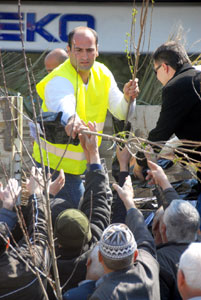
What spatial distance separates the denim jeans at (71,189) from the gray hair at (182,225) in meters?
1.17

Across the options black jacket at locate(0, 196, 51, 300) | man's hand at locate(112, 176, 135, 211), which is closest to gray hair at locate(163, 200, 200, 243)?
man's hand at locate(112, 176, 135, 211)

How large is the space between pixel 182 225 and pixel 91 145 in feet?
2.63

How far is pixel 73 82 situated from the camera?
434 cm

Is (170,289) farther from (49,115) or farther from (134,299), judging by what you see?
(49,115)

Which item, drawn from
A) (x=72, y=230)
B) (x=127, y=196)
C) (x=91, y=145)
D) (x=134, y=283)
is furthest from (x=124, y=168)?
(x=134, y=283)

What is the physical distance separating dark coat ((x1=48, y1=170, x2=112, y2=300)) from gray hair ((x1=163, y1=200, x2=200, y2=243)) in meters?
0.39

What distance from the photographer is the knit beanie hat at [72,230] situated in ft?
10.7

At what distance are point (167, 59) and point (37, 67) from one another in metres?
4.49

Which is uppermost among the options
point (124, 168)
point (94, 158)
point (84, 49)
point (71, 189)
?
point (84, 49)

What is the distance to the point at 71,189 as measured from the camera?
4504 mm

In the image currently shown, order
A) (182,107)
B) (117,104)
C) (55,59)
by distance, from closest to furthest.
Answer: (182,107) < (117,104) < (55,59)

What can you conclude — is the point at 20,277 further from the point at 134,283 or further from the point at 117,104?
the point at 117,104

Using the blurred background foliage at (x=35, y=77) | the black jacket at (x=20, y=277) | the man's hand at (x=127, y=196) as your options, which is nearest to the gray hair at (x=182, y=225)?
the man's hand at (x=127, y=196)

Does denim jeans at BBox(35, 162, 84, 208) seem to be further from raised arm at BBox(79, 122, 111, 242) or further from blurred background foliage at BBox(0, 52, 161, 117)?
blurred background foliage at BBox(0, 52, 161, 117)
